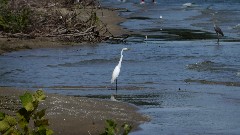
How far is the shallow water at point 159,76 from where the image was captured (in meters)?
9.44

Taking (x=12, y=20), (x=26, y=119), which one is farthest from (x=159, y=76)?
(x=26, y=119)

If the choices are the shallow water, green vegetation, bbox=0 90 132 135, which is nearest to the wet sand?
the shallow water

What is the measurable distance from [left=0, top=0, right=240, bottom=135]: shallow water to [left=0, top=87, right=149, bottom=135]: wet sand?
331mm

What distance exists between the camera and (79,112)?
8883 millimetres

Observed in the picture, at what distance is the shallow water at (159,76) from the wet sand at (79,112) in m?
0.33

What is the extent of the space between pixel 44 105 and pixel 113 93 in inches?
110

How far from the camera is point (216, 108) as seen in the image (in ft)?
33.1

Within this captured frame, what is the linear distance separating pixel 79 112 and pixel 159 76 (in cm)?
540

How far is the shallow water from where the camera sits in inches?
372

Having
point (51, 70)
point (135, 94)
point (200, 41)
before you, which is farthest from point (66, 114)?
point (200, 41)

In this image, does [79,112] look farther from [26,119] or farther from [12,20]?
[12,20]

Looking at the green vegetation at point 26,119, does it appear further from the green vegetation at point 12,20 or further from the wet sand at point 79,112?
the green vegetation at point 12,20

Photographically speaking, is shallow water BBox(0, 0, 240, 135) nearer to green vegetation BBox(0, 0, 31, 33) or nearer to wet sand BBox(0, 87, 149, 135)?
wet sand BBox(0, 87, 149, 135)

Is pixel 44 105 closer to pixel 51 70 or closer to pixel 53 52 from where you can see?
pixel 51 70
